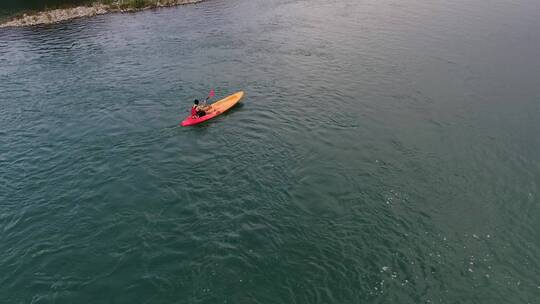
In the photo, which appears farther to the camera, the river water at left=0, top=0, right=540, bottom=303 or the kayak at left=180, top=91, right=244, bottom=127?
the kayak at left=180, top=91, right=244, bottom=127

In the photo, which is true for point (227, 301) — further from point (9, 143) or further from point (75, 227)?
point (9, 143)

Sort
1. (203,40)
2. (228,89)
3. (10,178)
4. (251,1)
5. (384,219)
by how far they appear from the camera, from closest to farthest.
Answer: (384,219)
(10,178)
(228,89)
(203,40)
(251,1)

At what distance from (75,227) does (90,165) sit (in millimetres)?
6400

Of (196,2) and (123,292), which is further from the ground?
(196,2)

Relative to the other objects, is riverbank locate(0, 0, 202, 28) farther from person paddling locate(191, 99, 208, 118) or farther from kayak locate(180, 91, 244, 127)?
person paddling locate(191, 99, 208, 118)

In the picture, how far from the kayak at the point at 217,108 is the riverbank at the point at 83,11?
42028mm

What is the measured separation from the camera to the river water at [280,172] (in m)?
18.6

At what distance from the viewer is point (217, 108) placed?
110ft

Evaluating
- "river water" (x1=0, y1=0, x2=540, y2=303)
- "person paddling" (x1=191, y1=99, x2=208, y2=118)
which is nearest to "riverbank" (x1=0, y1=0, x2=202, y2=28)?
"river water" (x1=0, y1=0, x2=540, y2=303)

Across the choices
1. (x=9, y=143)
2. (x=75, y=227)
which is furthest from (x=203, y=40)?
(x=75, y=227)

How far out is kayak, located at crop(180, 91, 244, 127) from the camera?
31875 mm

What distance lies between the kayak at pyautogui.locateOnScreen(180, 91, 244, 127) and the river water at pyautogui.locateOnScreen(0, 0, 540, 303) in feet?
2.21

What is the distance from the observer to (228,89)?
125ft

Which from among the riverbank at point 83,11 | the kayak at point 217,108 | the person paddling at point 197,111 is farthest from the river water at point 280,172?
the riverbank at point 83,11
